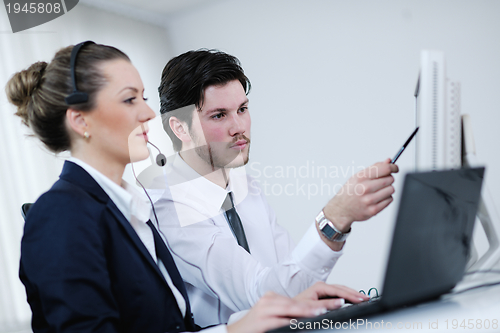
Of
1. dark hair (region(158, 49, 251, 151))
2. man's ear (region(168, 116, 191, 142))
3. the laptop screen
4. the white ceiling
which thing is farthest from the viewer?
the white ceiling

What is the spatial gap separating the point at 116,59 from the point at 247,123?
0.71 metres

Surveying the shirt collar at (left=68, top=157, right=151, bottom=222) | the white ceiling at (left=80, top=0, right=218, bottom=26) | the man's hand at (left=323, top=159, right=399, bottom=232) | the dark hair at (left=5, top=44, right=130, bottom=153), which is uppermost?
the white ceiling at (left=80, top=0, right=218, bottom=26)

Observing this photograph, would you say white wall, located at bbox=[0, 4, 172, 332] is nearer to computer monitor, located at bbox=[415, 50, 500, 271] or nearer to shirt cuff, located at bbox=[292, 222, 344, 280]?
shirt cuff, located at bbox=[292, 222, 344, 280]

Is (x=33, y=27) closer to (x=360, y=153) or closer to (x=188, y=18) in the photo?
(x=188, y=18)

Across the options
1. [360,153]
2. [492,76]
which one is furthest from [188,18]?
[492,76]

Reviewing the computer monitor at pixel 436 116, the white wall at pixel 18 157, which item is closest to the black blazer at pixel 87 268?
the computer monitor at pixel 436 116

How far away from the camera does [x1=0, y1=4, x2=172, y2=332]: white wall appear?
2.38m

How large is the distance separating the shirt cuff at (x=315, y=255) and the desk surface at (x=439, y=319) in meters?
0.26

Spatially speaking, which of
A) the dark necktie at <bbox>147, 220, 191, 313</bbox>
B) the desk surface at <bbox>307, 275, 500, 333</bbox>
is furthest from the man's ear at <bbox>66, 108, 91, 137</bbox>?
the desk surface at <bbox>307, 275, 500, 333</bbox>

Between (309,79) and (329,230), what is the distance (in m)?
2.22

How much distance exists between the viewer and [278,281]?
0.95 meters

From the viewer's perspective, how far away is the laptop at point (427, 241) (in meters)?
0.55

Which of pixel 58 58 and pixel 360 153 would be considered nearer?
pixel 58 58

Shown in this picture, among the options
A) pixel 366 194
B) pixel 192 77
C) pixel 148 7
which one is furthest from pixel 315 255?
pixel 148 7
